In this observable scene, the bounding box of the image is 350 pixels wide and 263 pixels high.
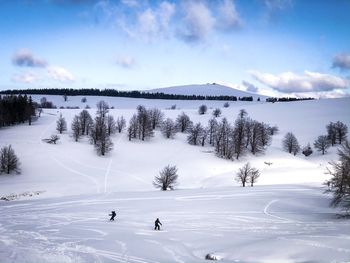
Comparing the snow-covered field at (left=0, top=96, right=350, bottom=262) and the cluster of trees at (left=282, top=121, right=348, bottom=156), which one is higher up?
the cluster of trees at (left=282, top=121, right=348, bottom=156)

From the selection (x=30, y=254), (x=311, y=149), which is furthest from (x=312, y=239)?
(x=311, y=149)

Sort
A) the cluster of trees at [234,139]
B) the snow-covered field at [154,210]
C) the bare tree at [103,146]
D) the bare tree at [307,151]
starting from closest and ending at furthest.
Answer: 1. the snow-covered field at [154,210]
2. the bare tree at [103,146]
3. the cluster of trees at [234,139]
4. the bare tree at [307,151]

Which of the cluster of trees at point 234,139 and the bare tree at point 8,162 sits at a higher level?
the cluster of trees at point 234,139

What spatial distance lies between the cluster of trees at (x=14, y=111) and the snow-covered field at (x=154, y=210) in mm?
12284

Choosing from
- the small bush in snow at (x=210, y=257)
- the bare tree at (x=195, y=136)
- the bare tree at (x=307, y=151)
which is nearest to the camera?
the small bush in snow at (x=210, y=257)

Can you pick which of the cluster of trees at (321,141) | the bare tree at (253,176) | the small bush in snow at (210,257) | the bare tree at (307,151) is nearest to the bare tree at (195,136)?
the cluster of trees at (321,141)

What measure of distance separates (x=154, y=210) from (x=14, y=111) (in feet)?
282

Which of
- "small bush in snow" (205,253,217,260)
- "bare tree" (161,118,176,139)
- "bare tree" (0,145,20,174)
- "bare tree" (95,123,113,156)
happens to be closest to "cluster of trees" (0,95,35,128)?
"bare tree" (95,123,113,156)

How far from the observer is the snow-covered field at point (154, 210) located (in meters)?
22.3

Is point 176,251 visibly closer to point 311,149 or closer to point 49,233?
point 49,233

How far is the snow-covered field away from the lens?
2230 centimetres

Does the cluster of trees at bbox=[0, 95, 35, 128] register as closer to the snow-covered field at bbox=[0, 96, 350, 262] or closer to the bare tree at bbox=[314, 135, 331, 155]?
the snow-covered field at bbox=[0, 96, 350, 262]

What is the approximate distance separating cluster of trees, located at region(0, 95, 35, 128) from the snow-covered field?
12.3 meters

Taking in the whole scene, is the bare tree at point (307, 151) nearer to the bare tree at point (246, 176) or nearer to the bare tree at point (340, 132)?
the bare tree at point (340, 132)
